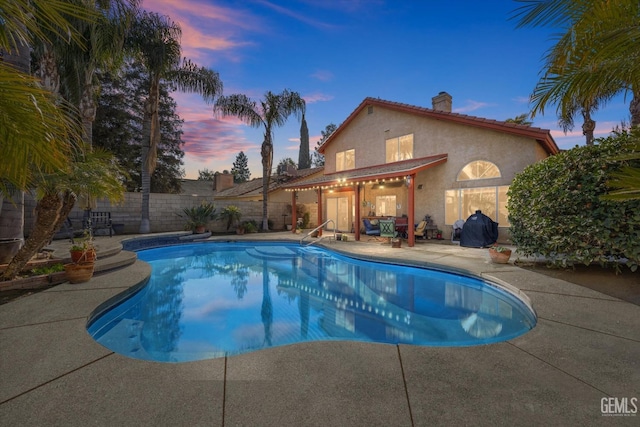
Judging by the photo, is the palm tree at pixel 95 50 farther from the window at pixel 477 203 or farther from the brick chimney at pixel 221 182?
the brick chimney at pixel 221 182

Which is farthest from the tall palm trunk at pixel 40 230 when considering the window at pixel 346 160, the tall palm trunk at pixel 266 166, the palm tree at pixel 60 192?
the window at pixel 346 160

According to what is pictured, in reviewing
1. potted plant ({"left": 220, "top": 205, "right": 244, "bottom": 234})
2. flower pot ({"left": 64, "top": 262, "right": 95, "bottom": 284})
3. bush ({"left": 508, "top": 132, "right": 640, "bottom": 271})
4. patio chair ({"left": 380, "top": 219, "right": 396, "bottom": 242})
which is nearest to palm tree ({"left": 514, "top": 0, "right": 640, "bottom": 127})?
bush ({"left": 508, "top": 132, "right": 640, "bottom": 271})

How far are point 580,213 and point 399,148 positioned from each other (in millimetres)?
9530

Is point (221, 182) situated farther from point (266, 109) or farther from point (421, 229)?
point (421, 229)

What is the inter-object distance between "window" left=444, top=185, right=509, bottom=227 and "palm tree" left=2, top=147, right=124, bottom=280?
1203 centimetres

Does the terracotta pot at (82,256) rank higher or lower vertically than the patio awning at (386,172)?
lower

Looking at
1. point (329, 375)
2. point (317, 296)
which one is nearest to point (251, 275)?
point (317, 296)

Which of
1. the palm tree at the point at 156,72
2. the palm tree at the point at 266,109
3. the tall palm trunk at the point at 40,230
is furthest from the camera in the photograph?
the palm tree at the point at 266,109

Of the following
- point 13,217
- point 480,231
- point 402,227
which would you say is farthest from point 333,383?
point 402,227

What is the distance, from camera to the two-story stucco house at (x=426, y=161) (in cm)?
1043

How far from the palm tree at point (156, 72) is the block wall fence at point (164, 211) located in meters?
0.88

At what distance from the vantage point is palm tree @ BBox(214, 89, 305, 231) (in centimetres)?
1538

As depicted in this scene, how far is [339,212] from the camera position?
57.5 ft

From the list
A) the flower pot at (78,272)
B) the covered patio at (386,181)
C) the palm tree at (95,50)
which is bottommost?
the flower pot at (78,272)
